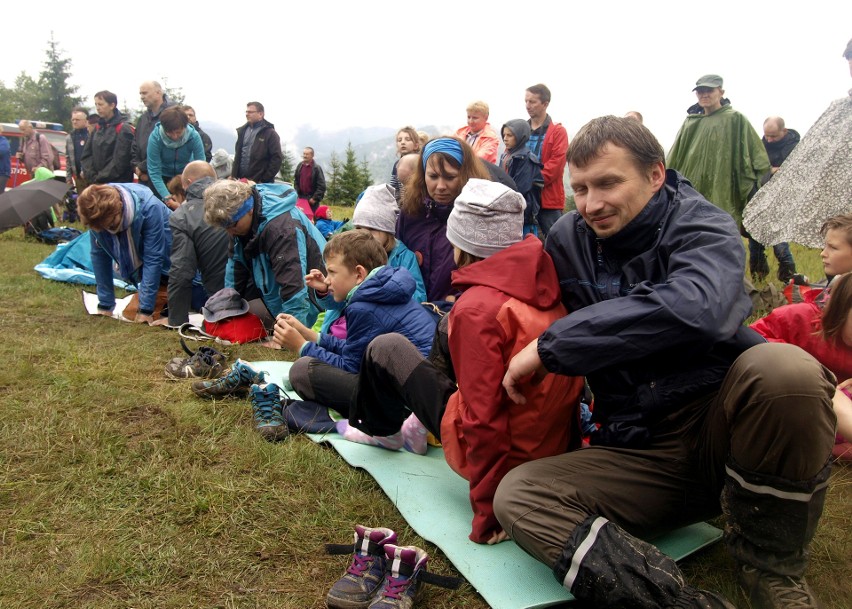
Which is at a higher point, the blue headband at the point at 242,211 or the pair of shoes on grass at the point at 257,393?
the blue headband at the point at 242,211

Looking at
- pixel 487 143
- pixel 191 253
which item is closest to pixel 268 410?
pixel 191 253

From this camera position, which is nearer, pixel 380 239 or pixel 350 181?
pixel 380 239

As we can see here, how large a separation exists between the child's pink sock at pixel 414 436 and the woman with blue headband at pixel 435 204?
3.80ft

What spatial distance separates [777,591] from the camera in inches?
67.7

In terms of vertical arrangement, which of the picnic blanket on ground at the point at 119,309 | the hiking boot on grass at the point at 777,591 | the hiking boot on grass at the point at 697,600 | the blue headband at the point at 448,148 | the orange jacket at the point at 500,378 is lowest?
the picnic blanket on ground at the point at 119,309

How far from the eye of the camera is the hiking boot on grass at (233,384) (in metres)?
3.56

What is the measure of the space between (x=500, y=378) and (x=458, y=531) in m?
0.61

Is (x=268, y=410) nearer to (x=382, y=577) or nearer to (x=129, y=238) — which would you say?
(x=382, y=577)

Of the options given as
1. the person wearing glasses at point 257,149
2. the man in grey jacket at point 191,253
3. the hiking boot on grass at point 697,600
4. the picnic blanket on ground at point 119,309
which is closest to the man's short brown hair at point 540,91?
the man in grey jacket at point 191,253

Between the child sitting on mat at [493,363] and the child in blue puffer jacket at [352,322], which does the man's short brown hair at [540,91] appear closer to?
the child in blue puffer jacket at [352,322]

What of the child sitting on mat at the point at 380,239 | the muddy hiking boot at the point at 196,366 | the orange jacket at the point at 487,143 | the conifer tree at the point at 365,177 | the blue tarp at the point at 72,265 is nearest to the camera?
the muddy hiking boot at the point at 196,366

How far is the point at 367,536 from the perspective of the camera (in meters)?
2.00

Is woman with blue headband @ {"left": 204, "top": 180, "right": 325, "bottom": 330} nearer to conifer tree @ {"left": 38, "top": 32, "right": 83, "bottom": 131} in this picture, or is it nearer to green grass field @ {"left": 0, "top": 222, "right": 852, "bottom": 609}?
green grass field @ {"left": 0, "top": 222, "right": 852, "bottom": 609}

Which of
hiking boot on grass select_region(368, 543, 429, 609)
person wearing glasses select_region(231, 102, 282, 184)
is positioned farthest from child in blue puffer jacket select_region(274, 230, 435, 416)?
person wearing glasses select_region(231, 102, 282, 184)
